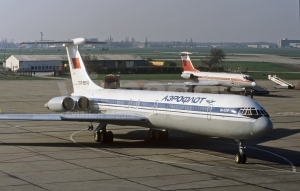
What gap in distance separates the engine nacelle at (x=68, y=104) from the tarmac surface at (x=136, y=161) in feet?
5.44

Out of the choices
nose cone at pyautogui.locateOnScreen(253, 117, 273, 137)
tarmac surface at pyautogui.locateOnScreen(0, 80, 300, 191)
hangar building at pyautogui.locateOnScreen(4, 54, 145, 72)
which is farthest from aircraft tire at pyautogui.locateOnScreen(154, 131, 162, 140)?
hangar building at pyautogui.locateOnScreen(4, 54, 145, 72)

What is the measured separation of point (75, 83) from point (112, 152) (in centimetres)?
902

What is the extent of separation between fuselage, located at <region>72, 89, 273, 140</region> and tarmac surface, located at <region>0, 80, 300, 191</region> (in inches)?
54.9

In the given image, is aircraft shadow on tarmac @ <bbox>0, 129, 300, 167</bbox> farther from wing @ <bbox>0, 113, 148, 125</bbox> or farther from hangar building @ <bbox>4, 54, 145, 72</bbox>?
hangar building @ <bbox>4, 54, 145, 72</bbox>

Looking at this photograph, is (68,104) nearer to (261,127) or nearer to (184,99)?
(184,99)

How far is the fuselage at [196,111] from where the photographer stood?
24203 mm

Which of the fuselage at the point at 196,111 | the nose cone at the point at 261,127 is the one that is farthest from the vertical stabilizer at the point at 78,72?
the nose cone at the point at 261,127

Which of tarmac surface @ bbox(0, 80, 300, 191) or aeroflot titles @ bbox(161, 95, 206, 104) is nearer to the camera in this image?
tarmac surface @ bbox(0, 80, 300, 191)

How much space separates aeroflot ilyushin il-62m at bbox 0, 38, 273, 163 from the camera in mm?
24422

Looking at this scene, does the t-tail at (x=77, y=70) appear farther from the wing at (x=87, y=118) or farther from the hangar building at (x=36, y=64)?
the hangar building at (x=36, y=64)

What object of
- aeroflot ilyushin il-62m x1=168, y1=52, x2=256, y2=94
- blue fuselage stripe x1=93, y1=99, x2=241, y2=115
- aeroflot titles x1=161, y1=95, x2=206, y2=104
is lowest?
aeroflot ilyushin il-62m x1=168, y1=52, x2=256, y2=94

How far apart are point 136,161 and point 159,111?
4.29 metres

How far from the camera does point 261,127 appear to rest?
2370cm

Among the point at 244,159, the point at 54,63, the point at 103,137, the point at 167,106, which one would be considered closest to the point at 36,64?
the point at 54,63
